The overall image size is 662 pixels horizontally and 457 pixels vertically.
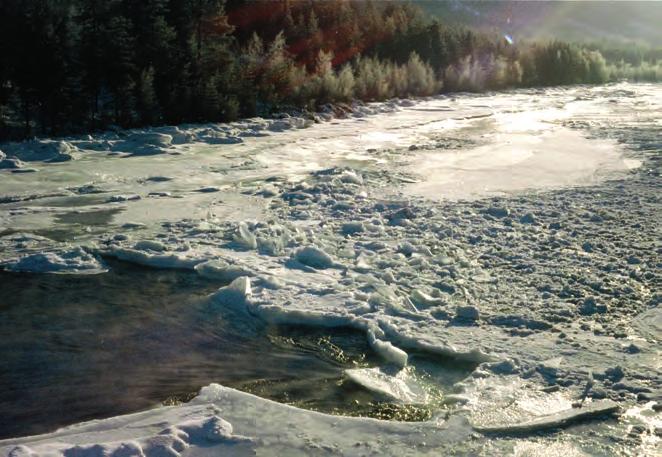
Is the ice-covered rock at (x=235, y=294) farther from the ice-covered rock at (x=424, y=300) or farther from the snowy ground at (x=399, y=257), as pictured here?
the ice-covered rock at (x=424, y=300)

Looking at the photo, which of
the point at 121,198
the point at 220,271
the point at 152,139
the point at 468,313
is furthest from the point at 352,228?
the point at 152,139

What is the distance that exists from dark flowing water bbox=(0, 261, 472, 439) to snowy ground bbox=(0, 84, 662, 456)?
0.54ft

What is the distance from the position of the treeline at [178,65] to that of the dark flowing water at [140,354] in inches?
259

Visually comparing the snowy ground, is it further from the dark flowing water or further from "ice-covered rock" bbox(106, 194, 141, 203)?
the dark flowing water

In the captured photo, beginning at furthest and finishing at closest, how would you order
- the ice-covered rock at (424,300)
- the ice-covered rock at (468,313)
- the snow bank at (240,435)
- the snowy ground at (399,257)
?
1. the ice-covered rock at (424,300)
2. the ice-covered rock at (468,313)
3. the snowy ground at (399,257)
4. the snow bank at (240,435)

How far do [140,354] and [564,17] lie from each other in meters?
46.7

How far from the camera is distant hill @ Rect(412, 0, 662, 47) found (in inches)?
1587

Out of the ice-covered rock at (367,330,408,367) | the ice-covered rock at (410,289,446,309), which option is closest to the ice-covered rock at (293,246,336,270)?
the ice-covered rock at (410,289,446,309)

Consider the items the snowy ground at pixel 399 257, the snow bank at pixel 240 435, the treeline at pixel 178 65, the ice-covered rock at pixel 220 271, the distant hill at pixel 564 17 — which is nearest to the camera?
the snow bank at pixel 240 435

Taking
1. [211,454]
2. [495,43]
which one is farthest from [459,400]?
[495,43]

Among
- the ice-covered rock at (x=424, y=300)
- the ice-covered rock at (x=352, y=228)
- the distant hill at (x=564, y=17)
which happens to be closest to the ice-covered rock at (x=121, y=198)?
the ice-covered rock at (x=352, y=228)

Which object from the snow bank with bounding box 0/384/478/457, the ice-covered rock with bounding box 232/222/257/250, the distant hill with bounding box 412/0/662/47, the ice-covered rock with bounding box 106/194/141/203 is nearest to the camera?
the snow bank with bounding box 0/384/478/457

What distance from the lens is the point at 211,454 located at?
2.81m

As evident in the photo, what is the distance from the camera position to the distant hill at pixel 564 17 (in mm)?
40312
